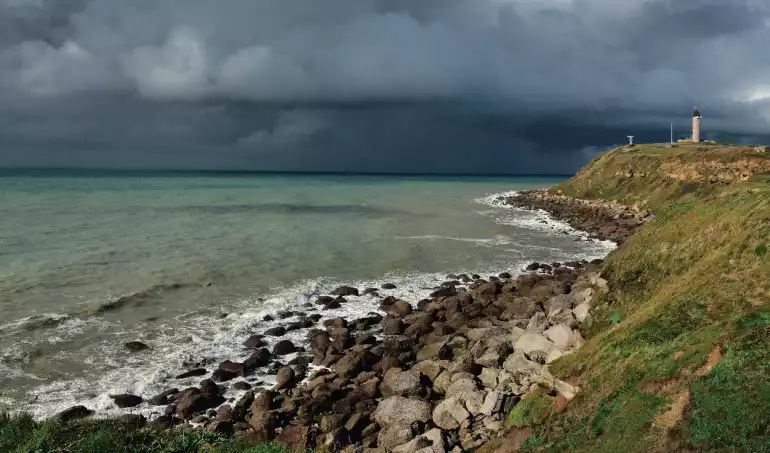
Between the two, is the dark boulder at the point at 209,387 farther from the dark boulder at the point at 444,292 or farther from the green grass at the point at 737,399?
the green grass at the point at 737,399

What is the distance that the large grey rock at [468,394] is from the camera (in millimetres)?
12688

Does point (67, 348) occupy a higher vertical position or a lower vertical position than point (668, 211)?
lower

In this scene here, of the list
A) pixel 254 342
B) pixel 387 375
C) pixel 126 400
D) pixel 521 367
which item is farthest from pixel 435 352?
pixel 126 400

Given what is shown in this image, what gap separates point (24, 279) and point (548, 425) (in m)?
30.6

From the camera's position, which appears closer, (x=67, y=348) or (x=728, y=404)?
(x=728, y=404)

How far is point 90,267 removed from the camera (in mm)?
32219

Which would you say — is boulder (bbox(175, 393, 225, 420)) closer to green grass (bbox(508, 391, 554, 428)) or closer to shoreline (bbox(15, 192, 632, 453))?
shoreline (bbox(15, 192, 632, 453))

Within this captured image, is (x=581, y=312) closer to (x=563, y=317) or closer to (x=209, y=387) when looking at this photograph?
(x=563, y=317)

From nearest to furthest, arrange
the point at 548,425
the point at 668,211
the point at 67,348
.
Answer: the point at 548,425 < the point at 67,348 < the point at 668,211

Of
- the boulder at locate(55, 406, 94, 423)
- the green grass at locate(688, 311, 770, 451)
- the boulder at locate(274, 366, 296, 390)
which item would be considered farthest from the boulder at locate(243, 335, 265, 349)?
the green grass at locate(688, 311, 770, 451)

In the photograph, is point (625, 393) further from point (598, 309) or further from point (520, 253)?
point (520, 253)

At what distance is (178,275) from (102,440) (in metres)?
22.2

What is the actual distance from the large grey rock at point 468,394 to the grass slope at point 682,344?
2178 millimetres

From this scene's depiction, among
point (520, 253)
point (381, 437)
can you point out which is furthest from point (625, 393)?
point (520, 253)
